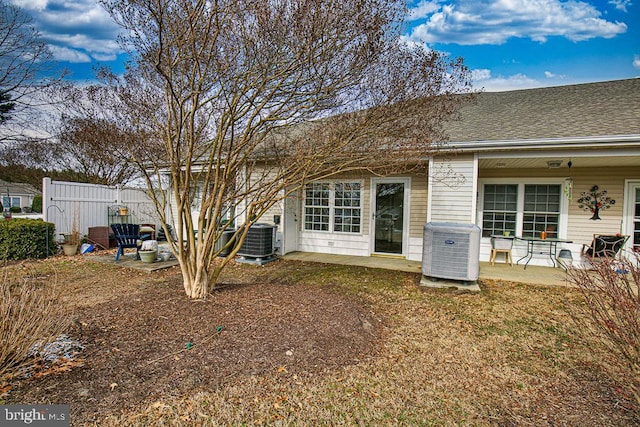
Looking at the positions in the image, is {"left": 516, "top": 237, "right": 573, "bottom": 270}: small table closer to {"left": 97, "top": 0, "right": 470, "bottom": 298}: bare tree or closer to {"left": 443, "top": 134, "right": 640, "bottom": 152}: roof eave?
{"left": 443, "top": 134, "right": 640, "bottom": 152}: roof eave

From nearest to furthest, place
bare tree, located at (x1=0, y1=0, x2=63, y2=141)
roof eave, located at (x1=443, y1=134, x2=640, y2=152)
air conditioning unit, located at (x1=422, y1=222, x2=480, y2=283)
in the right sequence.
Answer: air conditioning unit, located at (x1=422, y1=222, x2=480, y2=283) < roof eave, located at (x1=443, y1=134, x2=640, y2=152) < bare tree, located at (x1=0, y1=0, x2=63, y2=141)

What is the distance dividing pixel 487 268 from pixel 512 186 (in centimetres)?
236

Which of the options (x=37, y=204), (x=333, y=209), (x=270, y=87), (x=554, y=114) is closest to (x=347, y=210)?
(x=333, y=209)

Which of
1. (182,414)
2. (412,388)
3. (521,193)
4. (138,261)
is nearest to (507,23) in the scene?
(521,193)

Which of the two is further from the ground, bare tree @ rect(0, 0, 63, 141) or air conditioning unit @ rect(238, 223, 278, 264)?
bare tree @ rect(0, 0, 63, 141)

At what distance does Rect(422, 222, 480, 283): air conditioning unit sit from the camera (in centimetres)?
538

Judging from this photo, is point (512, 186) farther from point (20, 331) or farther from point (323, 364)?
point (20, 331)

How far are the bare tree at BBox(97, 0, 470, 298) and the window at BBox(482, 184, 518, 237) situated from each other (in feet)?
12.5

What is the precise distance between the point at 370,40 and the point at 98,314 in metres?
4.61

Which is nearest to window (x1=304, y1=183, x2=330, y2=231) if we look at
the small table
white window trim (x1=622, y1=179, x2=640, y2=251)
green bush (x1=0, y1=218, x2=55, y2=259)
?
the small table

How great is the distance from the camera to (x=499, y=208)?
7.98 metres

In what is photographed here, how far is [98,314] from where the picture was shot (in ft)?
12.5

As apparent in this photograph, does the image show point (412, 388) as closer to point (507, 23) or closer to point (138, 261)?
point (138, 261)

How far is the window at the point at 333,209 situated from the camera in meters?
8.62
